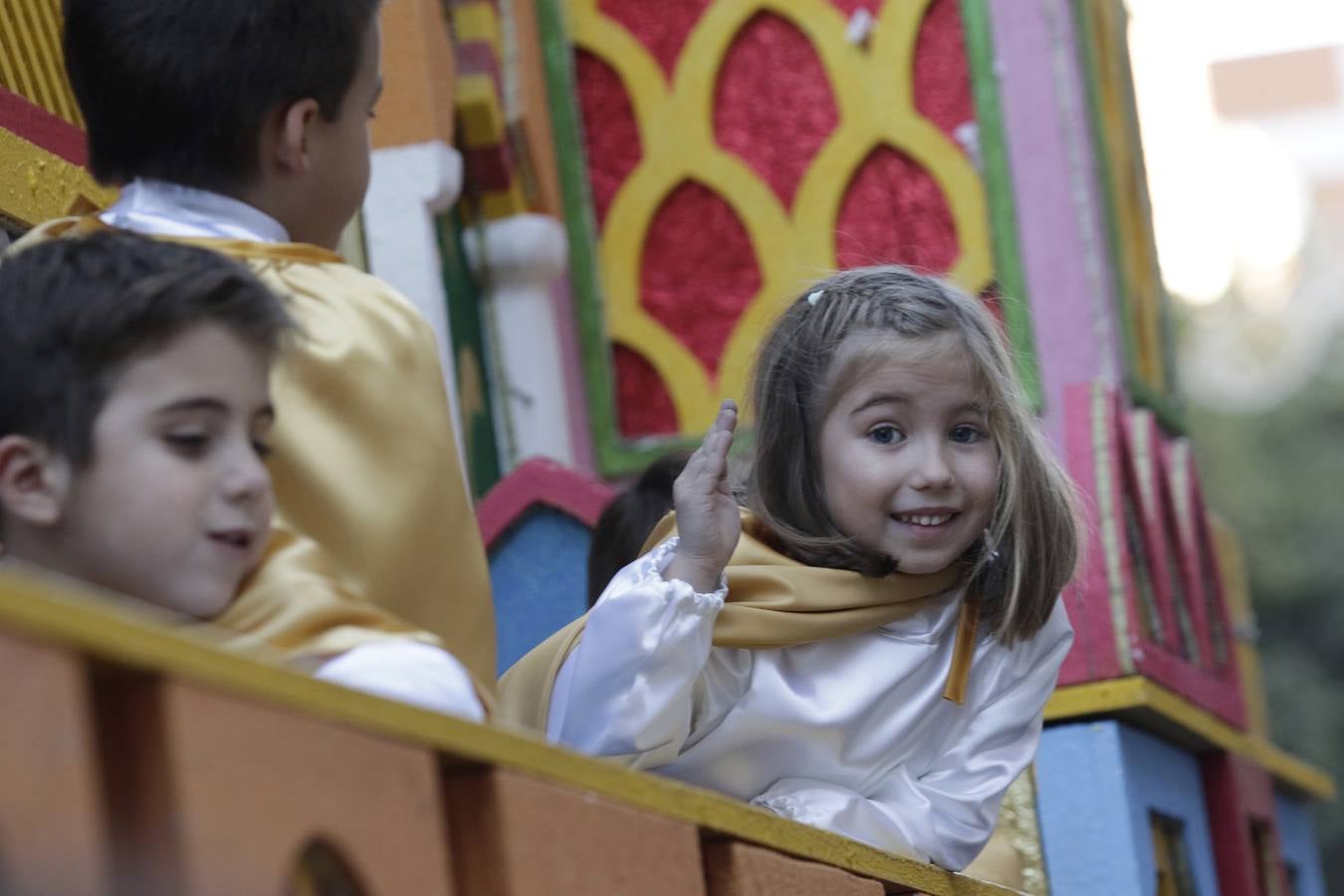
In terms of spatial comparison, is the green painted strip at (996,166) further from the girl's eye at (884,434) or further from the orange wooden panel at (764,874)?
the orange wooden panel at (764,874)

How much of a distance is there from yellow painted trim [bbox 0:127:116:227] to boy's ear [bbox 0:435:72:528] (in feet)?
3.04

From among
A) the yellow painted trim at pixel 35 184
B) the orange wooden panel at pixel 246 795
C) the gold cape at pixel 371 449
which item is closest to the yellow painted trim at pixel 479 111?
the yellow painted trim at pixel 35 184

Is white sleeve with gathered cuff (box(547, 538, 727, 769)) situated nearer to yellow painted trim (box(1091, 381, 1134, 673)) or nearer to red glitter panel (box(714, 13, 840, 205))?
yellow painted trim (box(1091, 381, 1134, 673))

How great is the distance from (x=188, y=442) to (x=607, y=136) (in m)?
2.86

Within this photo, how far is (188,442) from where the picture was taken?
1.42m

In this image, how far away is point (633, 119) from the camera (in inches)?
165

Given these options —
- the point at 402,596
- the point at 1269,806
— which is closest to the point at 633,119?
the point at 1269,806

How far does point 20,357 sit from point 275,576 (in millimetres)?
232

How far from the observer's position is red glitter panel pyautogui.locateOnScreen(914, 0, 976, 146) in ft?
13.3

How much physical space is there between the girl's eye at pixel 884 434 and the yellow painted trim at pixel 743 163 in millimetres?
1763

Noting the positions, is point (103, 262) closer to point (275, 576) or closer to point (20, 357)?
point (20, 357)

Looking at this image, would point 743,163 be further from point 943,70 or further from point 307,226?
point 307,226

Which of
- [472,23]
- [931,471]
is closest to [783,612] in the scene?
[931,471]

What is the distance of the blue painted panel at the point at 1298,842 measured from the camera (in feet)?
14.6
